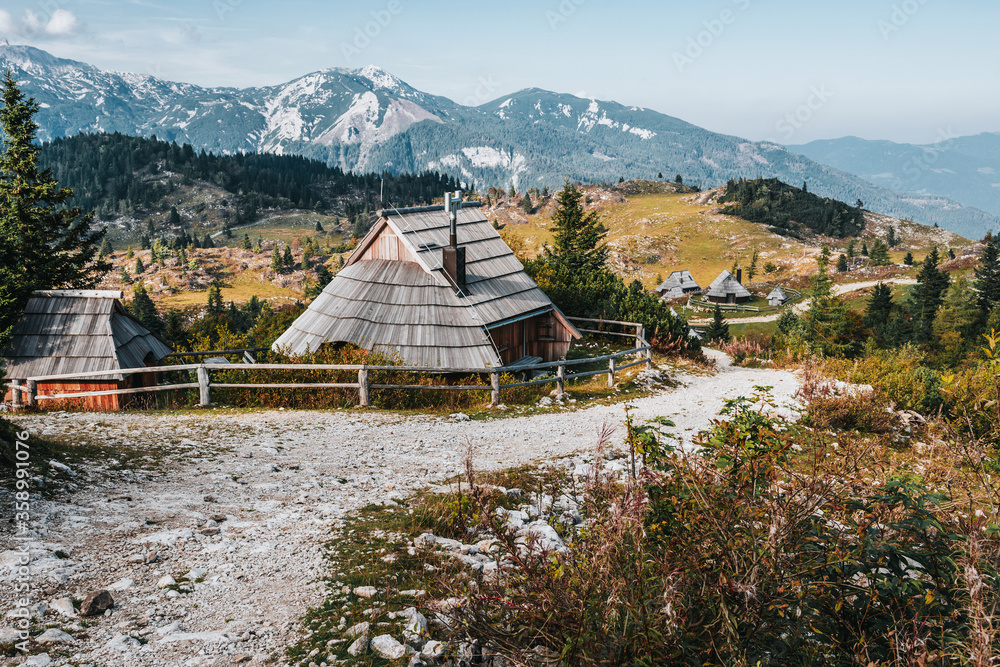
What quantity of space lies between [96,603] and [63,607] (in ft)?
0.81

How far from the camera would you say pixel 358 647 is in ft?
14.9

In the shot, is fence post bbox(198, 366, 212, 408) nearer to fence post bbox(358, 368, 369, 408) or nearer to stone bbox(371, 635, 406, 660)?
fence post bbox(358, 368, 369, 408)

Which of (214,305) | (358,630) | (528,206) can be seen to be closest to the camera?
(358,630)

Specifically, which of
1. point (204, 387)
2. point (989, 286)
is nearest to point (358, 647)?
point (204, 387)

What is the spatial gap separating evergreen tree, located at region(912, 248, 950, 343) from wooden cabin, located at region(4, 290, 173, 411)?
53747mm

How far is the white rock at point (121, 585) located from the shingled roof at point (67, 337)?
646 inches

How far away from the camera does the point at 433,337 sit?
18094 mm

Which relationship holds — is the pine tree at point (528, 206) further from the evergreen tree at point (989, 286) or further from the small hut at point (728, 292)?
the evergreen tree at point (989, 286)

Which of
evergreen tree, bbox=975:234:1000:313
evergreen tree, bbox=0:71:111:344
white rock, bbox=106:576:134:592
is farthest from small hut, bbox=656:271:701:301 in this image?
white rock, bbox=106:576:134:592

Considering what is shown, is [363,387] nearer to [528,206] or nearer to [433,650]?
[433,650]

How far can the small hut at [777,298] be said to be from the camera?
7562 centimetres

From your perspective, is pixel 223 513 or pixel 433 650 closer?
pixel 433 650

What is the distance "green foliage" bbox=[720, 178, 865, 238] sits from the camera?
131 metres

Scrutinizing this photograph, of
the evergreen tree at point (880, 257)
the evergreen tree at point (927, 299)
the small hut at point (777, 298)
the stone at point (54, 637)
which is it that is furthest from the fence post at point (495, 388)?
the evergreen tree at point (880, 257)
